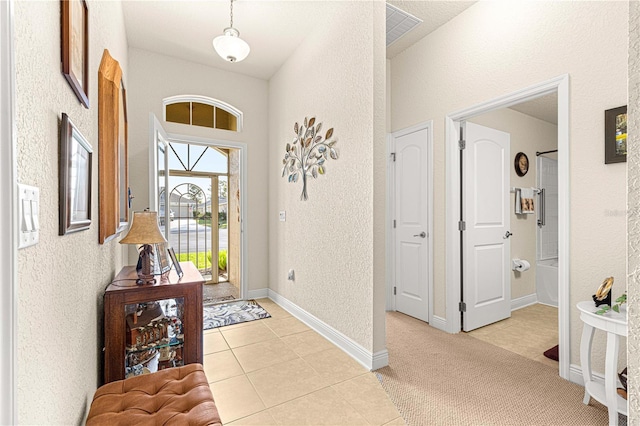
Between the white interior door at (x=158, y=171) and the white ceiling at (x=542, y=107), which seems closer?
the white interior door at (x=158, y=171)

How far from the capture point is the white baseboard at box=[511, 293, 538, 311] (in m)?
3.81

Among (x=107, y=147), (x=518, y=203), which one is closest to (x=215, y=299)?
(x=107, y=147)

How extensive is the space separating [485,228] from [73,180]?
336 centimetres

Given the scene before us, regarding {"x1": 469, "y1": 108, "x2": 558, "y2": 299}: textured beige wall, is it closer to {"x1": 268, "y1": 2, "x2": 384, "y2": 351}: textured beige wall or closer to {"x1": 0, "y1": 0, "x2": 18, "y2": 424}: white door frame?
{"x1": 268, "y1": 2, "x2": 384, "y2": 351}: textured beige wall

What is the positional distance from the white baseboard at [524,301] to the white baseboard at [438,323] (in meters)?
1.37

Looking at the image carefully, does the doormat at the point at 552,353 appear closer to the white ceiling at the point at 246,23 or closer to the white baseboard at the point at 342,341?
the white baseboard at the point at 342,341

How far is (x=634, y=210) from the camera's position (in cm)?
55

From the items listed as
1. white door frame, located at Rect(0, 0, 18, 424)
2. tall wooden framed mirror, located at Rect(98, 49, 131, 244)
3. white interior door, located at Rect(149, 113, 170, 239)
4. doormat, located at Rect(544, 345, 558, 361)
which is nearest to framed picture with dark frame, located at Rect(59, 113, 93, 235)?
tall wooden framed mirror, located at Rect(98, 49, 131, 244)

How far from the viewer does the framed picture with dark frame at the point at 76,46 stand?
0.97m

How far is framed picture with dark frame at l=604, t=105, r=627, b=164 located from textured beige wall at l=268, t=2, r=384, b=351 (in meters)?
1.42

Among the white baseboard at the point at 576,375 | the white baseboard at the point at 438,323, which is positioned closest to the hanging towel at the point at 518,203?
the white baseboard at the point at 438,323

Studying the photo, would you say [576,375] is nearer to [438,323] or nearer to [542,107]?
[438,323]

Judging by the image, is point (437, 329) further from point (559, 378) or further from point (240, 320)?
point (240, 320)

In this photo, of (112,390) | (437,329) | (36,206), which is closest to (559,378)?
(437,329)
